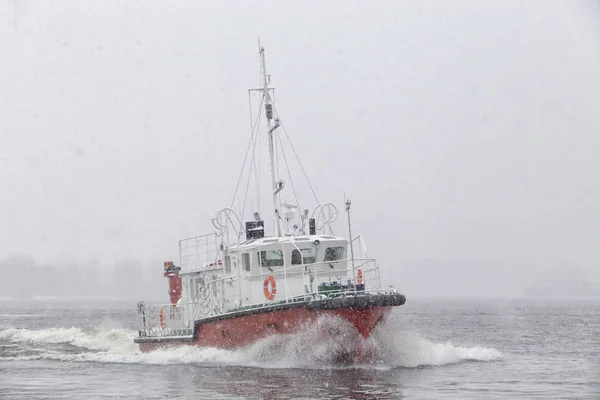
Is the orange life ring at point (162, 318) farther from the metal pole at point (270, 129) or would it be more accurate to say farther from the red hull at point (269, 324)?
the metal pole at point (270, 129)

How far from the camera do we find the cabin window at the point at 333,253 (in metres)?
27.1

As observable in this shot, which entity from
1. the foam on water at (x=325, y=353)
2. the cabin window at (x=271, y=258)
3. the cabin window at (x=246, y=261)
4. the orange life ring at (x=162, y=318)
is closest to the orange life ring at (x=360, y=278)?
the foam on water at (x=325, y=353)

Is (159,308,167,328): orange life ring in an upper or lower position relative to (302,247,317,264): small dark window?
lower

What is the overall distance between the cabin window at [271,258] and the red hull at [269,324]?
1.99 metres

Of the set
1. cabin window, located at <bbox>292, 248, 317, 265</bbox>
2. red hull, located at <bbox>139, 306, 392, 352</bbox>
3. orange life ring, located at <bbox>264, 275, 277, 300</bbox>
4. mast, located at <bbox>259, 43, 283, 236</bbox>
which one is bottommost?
red hull, located at <bbox>139, 306, 392, 352</bbox>

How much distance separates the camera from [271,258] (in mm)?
26547

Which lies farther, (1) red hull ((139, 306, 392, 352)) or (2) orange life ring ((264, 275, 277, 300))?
(2) orange life ring ((264, 275, 277, 300))

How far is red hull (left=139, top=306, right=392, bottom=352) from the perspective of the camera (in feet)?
76.5

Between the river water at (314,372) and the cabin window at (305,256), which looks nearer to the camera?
the river water at (314,372)

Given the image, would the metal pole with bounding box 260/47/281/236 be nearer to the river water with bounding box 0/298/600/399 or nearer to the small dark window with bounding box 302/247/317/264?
the small dark window with bounding box 302/247/317/264

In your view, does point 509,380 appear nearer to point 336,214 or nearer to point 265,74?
point 336,214

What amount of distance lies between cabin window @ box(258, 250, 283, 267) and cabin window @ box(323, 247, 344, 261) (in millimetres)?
1519

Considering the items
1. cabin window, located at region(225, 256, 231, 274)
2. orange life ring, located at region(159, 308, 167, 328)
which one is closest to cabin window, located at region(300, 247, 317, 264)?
cabin window, located at region(225, 256, 231, 274)

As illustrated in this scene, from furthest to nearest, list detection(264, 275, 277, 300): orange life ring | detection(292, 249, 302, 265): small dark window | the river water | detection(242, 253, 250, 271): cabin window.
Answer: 1. detection(242, 253, 250, 271): cabin window
2. detection(292, 249, 302, 265): small dark window
3. detection(264, 275, 277, 300): orange life ring
4. the river water
